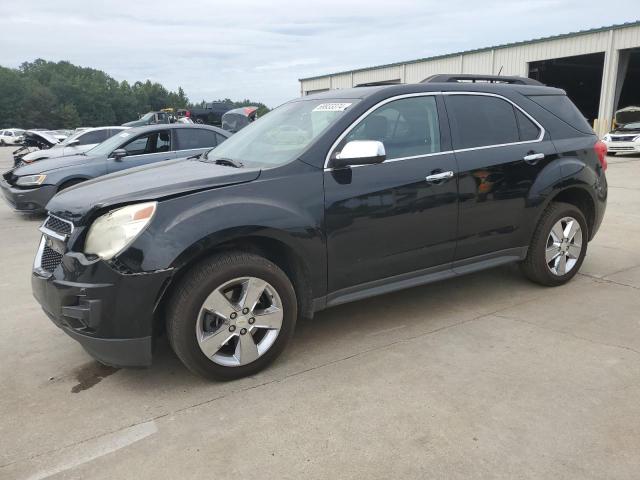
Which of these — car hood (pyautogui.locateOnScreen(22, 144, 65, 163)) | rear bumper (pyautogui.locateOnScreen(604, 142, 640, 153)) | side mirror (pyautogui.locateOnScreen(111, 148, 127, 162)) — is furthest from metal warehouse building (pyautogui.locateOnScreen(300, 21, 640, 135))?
side mirror (pyautogui.locateOnScreen(111, 148, 127, 162))

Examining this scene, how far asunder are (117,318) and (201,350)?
1.59 ft

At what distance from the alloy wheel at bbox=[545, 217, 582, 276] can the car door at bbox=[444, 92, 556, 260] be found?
0.98 feet

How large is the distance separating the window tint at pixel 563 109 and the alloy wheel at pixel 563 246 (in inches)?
33.1

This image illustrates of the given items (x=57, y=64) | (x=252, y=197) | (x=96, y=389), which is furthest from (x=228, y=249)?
(x=57, y=64)

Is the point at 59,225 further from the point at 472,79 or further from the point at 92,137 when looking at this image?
the point at 92,137

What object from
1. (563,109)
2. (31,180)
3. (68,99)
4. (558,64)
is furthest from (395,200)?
(68,99)

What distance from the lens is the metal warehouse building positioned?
2284cm

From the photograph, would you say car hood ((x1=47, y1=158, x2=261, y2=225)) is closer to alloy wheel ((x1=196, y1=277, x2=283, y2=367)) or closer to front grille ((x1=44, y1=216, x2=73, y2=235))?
front grille ((x1=44, y1=216, x2=73, y2=235))

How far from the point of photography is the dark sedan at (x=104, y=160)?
27.5 feet

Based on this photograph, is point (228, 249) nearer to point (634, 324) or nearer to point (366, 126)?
point (366, 126)

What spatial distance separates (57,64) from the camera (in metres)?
136

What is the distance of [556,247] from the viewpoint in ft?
14.8

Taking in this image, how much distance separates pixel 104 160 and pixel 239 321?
6503mm

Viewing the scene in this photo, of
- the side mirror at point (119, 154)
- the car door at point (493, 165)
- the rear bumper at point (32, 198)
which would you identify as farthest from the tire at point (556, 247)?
the rear bumper at point (32, 198)
